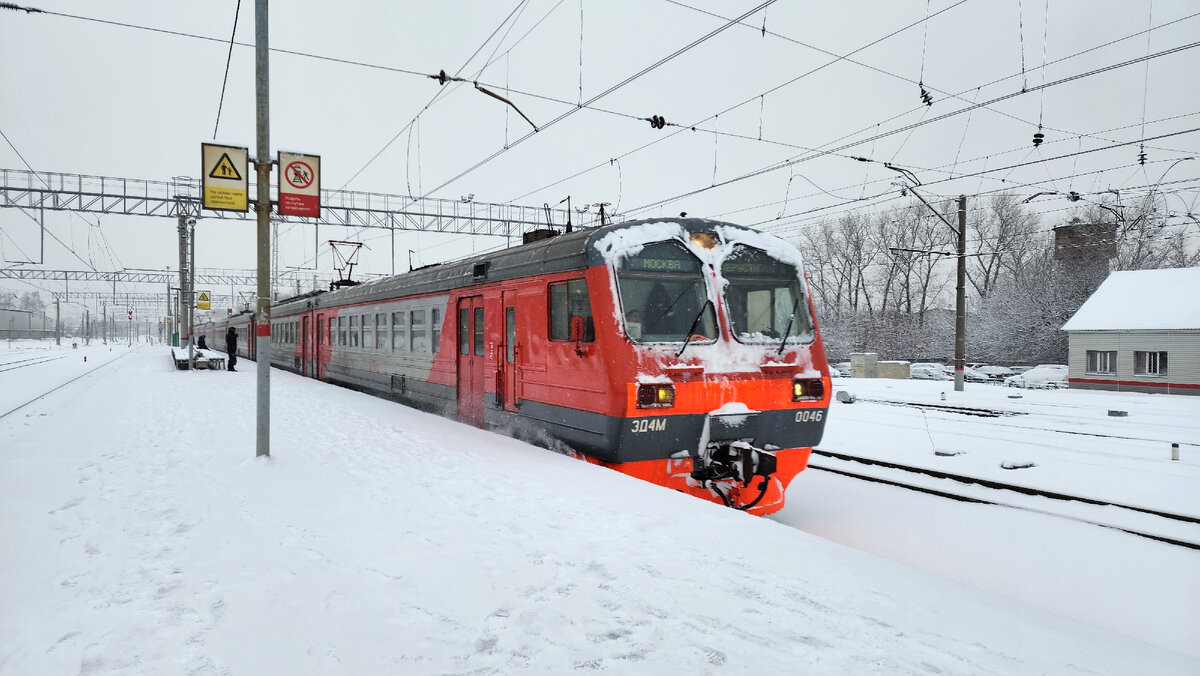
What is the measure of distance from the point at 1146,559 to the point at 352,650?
683 cm

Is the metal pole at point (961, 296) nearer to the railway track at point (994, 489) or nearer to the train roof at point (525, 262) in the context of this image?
the railway track at point (994, 489)

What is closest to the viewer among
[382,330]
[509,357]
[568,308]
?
[568,308]

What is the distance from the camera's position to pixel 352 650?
3039mm

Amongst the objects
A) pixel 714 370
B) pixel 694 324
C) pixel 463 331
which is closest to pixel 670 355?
pixel 694 324

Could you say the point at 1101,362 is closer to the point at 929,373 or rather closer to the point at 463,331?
the point at 929,373

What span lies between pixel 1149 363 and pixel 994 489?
82.9ft

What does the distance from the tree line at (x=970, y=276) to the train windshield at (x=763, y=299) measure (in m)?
29.6

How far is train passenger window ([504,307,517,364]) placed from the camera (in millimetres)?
8766

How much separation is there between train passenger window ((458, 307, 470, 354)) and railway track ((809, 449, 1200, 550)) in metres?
5.59

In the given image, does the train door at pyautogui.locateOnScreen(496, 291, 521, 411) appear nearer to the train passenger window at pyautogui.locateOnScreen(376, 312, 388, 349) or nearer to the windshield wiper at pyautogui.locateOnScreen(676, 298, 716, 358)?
the windshield wiper at pyautogui.locateOnScreen(676, 298, 716, 358)

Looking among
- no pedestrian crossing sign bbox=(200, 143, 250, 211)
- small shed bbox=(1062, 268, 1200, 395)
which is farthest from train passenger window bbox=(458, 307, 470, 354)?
small shed bbox=(1062, 268, 1200, 395)

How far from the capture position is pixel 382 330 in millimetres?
14797

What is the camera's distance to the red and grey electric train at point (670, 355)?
674 centimetres

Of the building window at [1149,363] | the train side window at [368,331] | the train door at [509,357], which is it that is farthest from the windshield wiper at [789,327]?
the building window at [1149,363]
